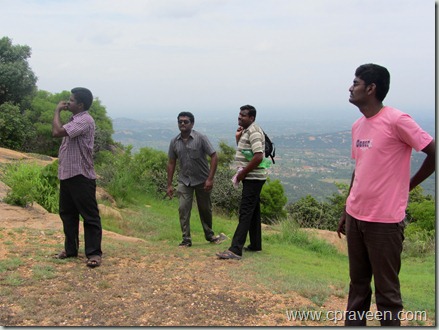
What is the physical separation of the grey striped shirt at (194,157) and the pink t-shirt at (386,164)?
10.2 feet

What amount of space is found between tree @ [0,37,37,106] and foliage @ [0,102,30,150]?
3.27 m

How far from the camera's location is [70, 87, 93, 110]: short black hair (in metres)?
4.38

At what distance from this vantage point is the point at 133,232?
7676mm

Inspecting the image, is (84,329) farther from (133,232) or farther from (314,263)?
(133,232)

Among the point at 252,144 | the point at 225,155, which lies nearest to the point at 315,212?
the point at 225,155

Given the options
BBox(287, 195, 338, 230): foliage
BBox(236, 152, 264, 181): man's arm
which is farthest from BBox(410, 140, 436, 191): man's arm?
BBox(287, 195, 338, 230): foliage

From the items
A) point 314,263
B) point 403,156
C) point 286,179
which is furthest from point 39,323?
point 286,179

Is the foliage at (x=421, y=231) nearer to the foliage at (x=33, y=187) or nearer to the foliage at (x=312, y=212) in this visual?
the foliage at (x=312, y=212)

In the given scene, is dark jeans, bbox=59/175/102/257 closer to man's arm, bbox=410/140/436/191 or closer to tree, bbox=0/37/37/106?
man's arm, bbox=410/140/436/191

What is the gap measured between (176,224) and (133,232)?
3.19ft

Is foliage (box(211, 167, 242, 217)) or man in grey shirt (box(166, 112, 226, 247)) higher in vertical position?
man in grey shirt (box(166, 112, 226, 247))

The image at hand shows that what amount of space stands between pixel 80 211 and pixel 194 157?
1.72 m

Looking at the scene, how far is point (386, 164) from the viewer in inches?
106

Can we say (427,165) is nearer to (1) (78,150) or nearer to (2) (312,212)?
(1) (78,150)
